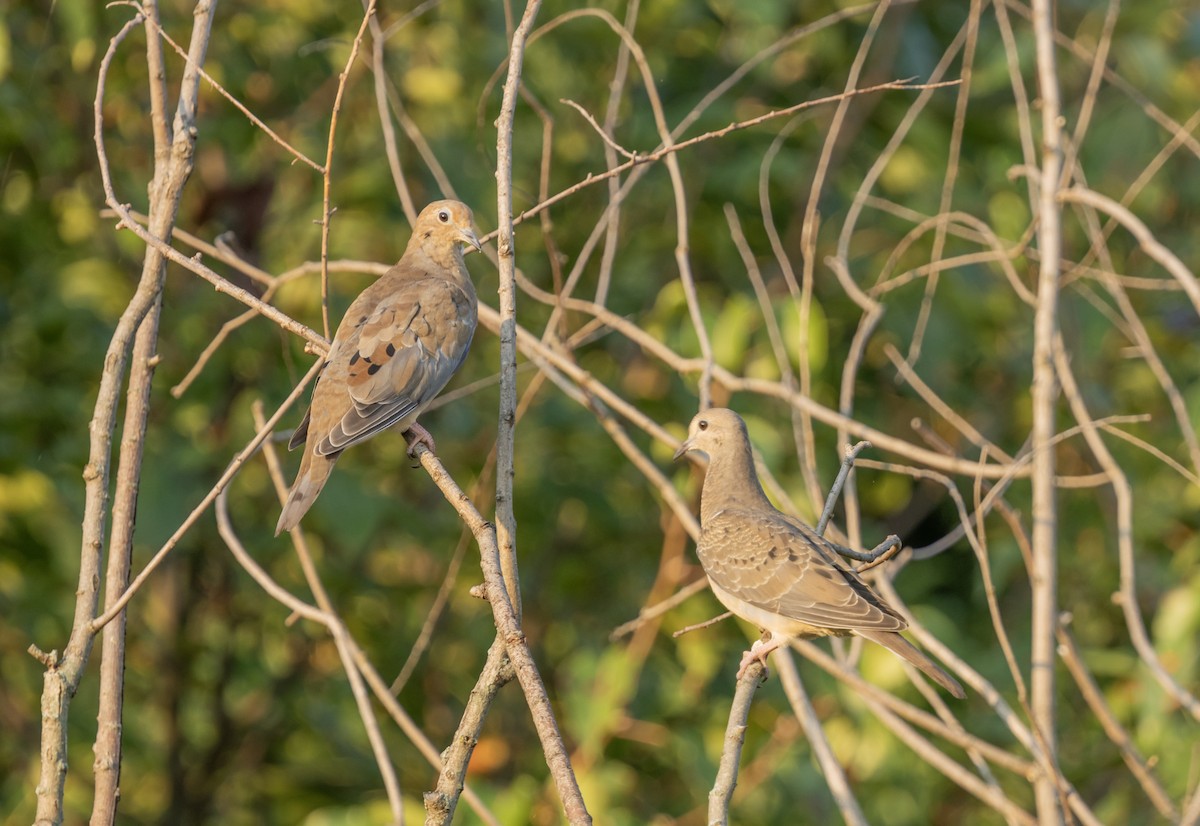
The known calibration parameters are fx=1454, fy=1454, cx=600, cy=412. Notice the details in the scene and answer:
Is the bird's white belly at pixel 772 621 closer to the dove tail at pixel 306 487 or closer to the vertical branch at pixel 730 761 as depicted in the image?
the vertical branch at pixel 730 761

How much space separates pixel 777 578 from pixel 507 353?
4.64 ft

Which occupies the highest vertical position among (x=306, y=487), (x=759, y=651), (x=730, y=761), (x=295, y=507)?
(x=306, y=487)

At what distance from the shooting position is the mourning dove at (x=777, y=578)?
142 inches

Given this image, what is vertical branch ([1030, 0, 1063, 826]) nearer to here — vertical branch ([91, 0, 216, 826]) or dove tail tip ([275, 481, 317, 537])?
dove tail tip ([275, 481, 317, 537])

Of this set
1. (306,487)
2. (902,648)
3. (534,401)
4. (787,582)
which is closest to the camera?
(902,648)

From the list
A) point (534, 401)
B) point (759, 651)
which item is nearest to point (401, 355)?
point (759, 651)

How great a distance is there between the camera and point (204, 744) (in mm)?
7520

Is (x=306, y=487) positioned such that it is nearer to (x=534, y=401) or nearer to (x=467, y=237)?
(x=467, y=237)

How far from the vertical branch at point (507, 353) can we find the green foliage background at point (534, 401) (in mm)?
2741

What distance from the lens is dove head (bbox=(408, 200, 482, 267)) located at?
4.93 meters

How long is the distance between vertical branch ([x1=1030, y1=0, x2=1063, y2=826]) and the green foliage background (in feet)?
5.22

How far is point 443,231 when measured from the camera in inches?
199

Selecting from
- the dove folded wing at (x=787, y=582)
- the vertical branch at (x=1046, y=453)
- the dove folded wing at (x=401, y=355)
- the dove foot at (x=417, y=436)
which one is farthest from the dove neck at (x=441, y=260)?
the vertical branch at (x=1046, y=453)

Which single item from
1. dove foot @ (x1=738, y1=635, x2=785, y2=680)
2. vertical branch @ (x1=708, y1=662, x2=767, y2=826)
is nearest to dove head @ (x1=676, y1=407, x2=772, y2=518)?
dove foot @ (x1=738, y1=635, x2=785, y2=680)
